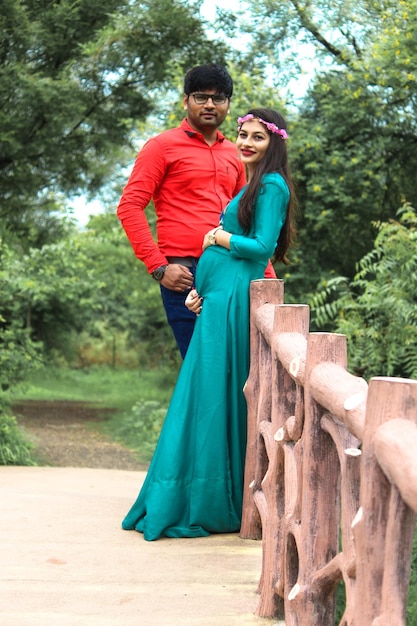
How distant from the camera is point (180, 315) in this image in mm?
4656

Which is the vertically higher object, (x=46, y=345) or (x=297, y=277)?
(x=297, y=277)

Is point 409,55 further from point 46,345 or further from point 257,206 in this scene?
point 46,345

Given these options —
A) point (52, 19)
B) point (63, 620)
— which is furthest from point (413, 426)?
point (52, 19)

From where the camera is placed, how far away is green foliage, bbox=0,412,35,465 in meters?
8.87

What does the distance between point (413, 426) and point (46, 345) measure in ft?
57.2

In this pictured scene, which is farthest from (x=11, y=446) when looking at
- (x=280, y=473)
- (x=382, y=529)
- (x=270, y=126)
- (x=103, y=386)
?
(x=103, y=386)

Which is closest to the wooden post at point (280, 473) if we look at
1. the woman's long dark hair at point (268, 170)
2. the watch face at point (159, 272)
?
the woman's long dark hair at point (268, 170)

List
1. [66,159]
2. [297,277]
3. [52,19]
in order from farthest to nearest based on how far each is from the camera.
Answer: [66,159], [52,19], [297,277]

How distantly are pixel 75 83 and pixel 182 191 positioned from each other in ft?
26.0

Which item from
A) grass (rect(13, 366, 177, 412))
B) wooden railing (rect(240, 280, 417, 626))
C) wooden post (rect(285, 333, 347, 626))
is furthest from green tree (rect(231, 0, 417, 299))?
wooden post (rect(285, 333, 347, 626))

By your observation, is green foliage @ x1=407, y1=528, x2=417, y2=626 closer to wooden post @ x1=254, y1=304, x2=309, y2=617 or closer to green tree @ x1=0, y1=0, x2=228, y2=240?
wooden post @ x1=254, y1=304, x2=309, y2=617

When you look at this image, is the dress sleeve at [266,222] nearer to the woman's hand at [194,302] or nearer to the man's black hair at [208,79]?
the woman's hand at [194,302]

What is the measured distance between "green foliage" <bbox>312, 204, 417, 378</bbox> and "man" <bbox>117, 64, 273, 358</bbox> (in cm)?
293

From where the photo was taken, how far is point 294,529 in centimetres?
300
